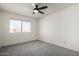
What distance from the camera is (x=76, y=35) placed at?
2.90 m

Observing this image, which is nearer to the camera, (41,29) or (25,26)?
(25,26)

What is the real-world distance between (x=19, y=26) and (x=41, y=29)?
2034 millimetres

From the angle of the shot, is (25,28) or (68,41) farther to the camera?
(25,28)

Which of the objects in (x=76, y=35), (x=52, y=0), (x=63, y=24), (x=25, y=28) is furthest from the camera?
(x=25, y=28)

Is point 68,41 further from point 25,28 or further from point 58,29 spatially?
point 25,28

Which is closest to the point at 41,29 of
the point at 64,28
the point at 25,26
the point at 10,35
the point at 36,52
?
the point at 25,26

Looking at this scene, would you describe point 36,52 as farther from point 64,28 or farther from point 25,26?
point 25,26

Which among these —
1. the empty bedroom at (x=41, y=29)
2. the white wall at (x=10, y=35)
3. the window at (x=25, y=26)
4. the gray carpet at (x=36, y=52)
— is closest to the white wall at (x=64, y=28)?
the empty bedroom at (x=41, y=29)

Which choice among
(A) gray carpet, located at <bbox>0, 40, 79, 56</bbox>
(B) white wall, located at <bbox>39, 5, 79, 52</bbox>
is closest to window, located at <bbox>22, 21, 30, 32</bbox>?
(B) white wall, located at <bbox>39, 5, 79, 52</bbox>

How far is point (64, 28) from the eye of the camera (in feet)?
11.3

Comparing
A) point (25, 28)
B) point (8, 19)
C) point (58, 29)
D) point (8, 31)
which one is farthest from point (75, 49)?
point (8, 19)

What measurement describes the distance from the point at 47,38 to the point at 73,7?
9.33 ft

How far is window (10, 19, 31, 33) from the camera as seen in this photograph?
13.6ft

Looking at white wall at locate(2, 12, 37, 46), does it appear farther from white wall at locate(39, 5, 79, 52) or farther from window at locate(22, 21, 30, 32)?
white wall at locate(39, 5, 79, 52)
